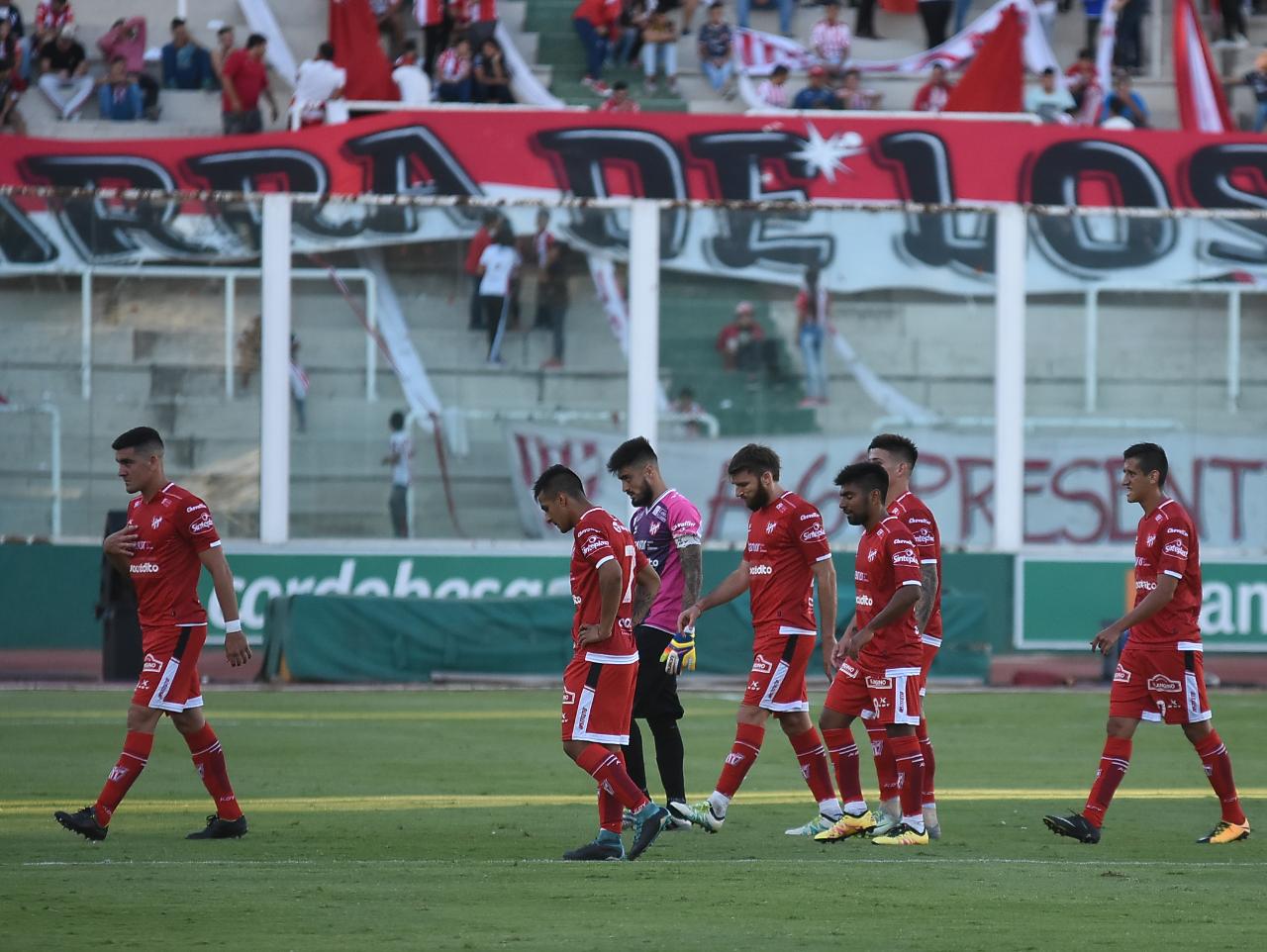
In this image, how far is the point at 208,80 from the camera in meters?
28.9

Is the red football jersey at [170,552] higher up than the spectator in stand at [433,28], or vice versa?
the spectator in stand at [433,28]

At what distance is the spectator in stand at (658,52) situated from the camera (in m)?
29.8

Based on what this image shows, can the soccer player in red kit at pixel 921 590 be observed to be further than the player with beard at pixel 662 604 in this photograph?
No

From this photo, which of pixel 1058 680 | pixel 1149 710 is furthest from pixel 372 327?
pixel 1149 710

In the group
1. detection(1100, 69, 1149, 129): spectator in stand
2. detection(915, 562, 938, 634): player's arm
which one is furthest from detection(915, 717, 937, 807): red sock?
detection(1100, 69, 1149, 129): spectator in stand

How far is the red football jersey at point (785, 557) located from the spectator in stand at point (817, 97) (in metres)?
18.1

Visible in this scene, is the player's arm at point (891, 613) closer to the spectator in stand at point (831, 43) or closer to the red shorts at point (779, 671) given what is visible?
the red shorts at point (779, 671)

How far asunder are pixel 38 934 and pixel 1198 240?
69.5 feet

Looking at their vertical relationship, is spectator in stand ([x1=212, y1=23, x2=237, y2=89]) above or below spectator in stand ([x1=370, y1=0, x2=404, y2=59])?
below

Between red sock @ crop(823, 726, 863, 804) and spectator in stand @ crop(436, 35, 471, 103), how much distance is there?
18.0m

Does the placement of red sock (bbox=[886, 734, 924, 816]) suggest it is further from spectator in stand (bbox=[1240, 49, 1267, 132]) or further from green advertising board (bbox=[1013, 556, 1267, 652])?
spectator in stand (bbox=[1240, 49, 1267, 132])

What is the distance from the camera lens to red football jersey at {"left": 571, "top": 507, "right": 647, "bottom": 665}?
972cm

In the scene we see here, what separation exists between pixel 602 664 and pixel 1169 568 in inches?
123

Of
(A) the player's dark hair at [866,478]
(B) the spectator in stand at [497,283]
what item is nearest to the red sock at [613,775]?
(A) the player's dark hair at [866,478]
